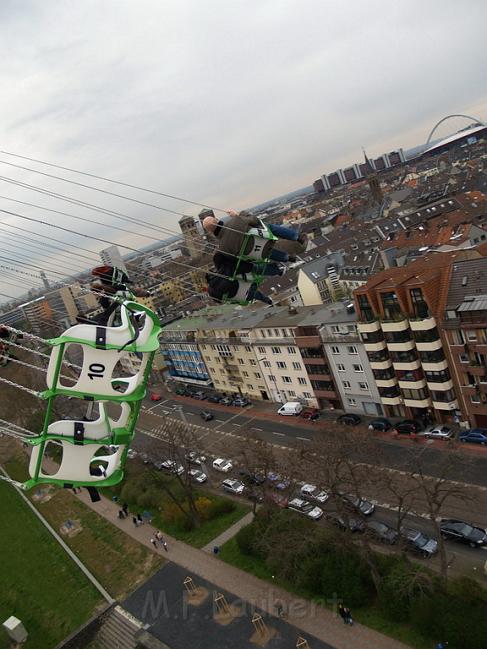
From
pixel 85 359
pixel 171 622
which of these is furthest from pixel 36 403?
pixel 85 359

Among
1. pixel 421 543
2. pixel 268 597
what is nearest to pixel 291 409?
pixel 421 543

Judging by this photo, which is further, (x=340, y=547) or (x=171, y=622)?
(x=171, y=622)

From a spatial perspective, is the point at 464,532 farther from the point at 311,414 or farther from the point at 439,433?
the point at 311,414

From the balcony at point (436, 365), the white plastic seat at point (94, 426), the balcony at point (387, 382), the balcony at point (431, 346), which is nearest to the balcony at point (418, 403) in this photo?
the balcony at point (387, 382)

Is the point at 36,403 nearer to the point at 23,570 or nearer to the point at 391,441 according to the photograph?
the point at 23,570

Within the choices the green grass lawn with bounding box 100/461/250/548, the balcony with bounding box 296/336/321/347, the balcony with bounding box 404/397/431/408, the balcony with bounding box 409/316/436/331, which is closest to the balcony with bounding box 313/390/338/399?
the balcony with bounding box 296/336/321/347

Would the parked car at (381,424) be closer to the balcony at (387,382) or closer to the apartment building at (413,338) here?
the apartment building at (413,338)
